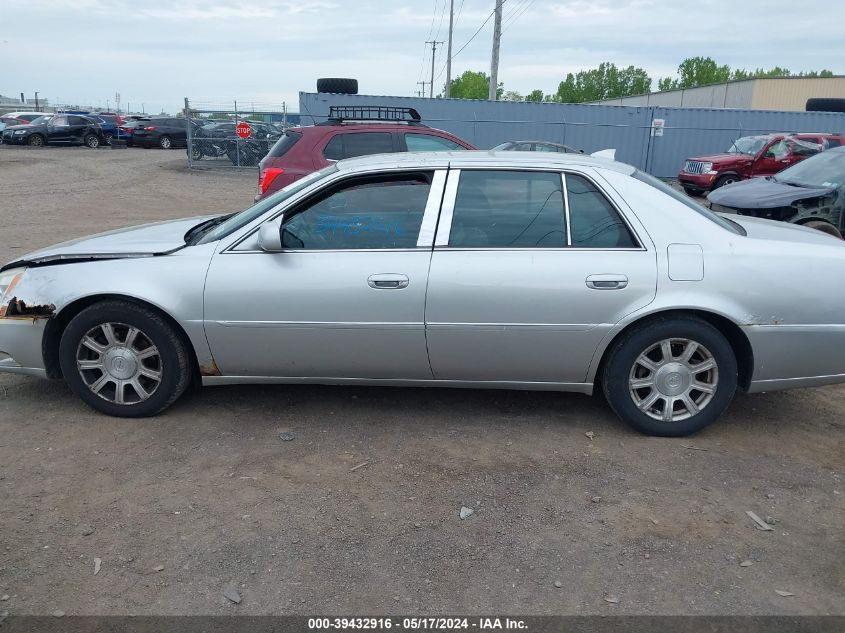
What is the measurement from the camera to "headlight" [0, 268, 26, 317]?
4348mm

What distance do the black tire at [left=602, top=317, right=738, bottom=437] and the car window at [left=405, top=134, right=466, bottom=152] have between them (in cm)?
600

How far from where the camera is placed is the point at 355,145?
30.7 feet

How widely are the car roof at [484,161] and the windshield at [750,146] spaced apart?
1551 centimetres

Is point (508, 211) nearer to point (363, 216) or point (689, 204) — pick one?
point (363, 216)

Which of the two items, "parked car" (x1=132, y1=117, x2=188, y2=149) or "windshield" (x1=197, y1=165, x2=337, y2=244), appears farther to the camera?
"parked car" (x1=132, y1=117, x2=188, y2=149)

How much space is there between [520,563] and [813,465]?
195 cm

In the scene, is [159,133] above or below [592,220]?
below

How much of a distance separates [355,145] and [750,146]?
13001mm

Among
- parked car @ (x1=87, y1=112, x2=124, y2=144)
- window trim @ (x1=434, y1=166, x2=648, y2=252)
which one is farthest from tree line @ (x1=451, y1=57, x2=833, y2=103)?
window trim @ (x1=434, y1=166, x2=648, y2=252)

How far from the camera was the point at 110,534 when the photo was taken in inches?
128

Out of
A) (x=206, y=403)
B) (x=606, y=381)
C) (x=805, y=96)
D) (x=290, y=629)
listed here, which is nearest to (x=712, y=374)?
(x=606, y=381)

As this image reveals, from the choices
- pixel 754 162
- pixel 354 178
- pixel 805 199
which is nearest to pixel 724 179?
pixel 754 162

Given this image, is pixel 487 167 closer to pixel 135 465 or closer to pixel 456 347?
pixel 456 347

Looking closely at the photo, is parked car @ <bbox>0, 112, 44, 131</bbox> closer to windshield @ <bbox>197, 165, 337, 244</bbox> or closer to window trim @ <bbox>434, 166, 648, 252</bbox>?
windshield @ <bbox>197, 165, 337, 244</bbox>
